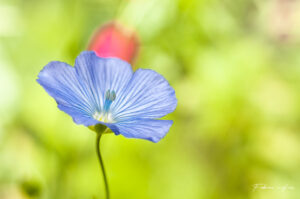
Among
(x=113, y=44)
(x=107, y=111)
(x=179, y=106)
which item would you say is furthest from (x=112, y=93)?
(x=179, y=106)

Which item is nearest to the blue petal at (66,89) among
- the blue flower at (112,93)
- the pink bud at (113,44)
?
the blue flower at (112,93)

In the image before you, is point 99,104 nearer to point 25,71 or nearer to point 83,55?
point 83,55

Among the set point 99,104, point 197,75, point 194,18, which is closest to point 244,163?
point 197,75

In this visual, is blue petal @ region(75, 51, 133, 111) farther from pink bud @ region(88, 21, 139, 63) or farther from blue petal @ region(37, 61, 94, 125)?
pink bud @ region(88, 21, 139, 63)

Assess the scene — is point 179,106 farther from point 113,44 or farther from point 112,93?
point 112,93

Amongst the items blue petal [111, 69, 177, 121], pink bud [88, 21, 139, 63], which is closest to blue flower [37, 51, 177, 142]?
blue petal [111, 69, 177, 121]

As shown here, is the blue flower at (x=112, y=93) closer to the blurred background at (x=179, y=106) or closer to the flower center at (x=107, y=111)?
the flower center at (x=107, y=111)

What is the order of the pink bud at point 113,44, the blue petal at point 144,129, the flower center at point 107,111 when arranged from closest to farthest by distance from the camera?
the blue petal at point 144,129 < the flower center at point 107,111 < the pink bud at point 113,44
